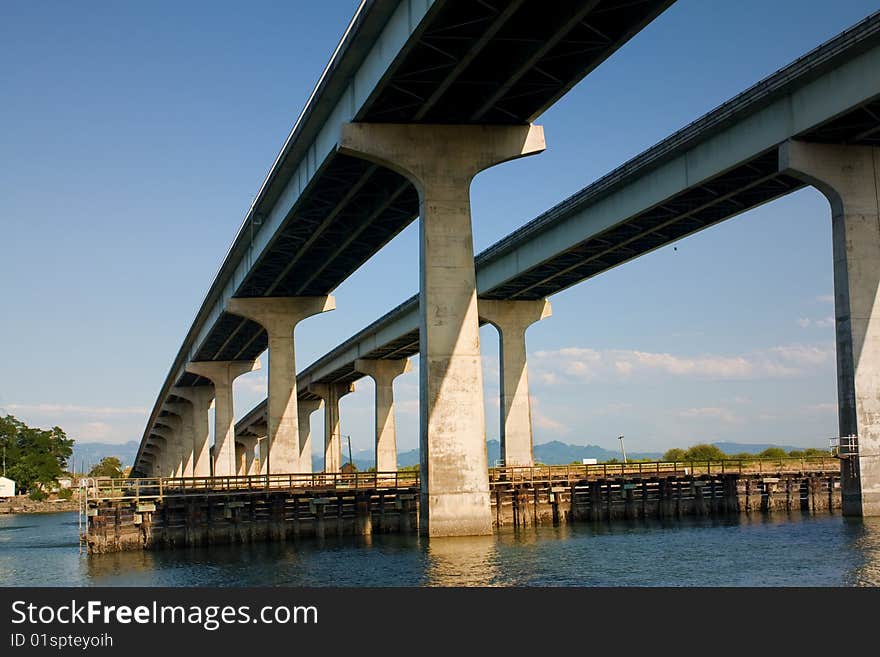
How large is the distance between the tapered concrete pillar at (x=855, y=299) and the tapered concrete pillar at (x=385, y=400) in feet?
244

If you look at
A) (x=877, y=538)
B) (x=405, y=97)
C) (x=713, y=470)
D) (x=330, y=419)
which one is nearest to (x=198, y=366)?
(x=330, y=419)

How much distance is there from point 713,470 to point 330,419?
85.2 metres

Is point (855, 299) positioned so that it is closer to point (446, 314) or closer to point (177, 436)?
point (446, 314)

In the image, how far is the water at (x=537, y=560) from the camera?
29.2m

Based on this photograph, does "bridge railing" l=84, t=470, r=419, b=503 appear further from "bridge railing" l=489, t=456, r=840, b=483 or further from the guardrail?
"bridge railing" l=489, t=456, r=840, b=483

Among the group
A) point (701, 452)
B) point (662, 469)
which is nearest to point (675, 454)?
point (701, 452)

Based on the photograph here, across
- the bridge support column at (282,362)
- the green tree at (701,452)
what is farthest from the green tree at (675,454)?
the bridge support column at (282,362)

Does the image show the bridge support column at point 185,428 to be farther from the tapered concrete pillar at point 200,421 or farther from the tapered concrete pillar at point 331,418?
the tapered concrete pillar at point 331,418

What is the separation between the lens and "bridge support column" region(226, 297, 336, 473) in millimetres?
74875

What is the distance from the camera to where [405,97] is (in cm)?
4209

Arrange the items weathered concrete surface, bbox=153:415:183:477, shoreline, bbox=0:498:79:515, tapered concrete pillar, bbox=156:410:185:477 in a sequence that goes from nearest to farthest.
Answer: shoreline, bbox=0:498:79:515
tapered concrete pillar, bbox=156:410:185:477
weathered concrete surface, bbox=153:415:183:477

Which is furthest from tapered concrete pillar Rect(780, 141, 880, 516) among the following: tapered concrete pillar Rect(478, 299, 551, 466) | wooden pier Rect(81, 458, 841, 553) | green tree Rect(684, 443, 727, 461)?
green tree Rect(684, 443, 727, 461)

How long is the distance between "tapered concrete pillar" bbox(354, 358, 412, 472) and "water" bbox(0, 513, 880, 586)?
65.5 meters

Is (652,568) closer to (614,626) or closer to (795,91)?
(614,626)
